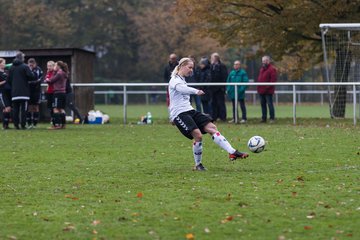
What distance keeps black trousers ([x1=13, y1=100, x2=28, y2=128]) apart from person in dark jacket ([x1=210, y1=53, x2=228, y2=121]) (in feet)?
20.2

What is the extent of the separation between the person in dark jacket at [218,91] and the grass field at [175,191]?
771cm

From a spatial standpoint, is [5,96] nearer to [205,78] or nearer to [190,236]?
[205,78]

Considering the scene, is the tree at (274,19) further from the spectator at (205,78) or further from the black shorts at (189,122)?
the black shorts at (189,122)

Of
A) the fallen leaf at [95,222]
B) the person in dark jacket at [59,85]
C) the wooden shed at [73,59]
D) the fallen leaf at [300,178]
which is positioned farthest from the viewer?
the wooden shed at [73,59]

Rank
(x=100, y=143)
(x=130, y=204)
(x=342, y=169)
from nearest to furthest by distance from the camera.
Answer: (x=130, y=204) < (x=342, y=169) < (x=100, y=143)

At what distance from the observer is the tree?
29.6m

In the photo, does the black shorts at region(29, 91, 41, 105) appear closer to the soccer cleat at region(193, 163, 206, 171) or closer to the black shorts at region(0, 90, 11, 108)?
the black shorts at region(0, 90, 11, 108)

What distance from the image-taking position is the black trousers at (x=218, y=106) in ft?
90.0

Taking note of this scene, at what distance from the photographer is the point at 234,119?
88.5 ft

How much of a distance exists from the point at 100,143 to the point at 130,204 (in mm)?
9194

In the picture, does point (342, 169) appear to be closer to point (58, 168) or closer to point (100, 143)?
point (58, 168)

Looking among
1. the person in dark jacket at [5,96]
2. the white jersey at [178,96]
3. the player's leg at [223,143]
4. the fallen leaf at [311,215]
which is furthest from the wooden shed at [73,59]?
the fallen leaf at [311,215]

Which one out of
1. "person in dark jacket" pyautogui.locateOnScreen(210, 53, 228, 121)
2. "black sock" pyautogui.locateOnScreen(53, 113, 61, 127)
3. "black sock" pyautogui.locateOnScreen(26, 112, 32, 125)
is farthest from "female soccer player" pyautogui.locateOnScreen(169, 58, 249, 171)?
"person in dark jacket" pyautogui.locateOnScreen(210, 53, 228, 121)

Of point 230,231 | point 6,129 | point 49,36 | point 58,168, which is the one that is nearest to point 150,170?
point 58,168
